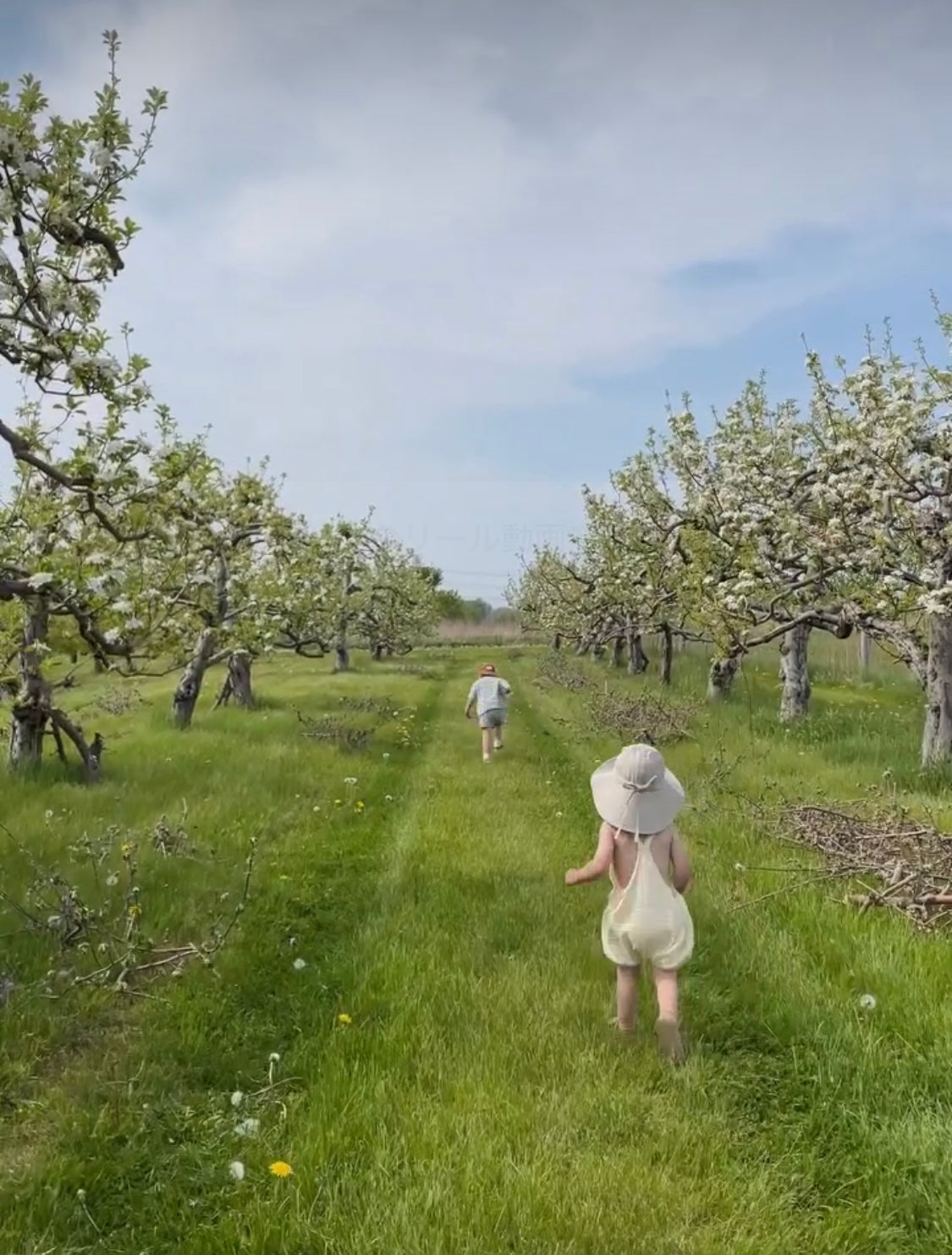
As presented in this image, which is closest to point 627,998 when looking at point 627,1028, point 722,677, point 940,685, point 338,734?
point 627,1028

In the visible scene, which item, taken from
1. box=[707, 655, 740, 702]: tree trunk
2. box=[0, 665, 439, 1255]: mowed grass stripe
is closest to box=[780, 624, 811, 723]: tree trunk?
box=[707, 655, 740, 702]: tree trunk

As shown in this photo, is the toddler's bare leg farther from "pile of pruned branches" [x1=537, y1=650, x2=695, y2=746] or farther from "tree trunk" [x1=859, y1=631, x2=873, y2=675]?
"tree trunk" [x1=859, y1=631, x2=873, y2=675]

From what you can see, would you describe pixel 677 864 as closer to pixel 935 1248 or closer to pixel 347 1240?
pixel 935 1248

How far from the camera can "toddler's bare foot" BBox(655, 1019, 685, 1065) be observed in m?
4.93

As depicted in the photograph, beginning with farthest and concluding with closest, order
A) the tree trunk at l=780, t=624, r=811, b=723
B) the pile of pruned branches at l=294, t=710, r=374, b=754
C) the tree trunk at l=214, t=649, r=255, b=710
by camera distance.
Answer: the tree trunk at l=214, t=649, r=255, b=710 < the tree trunk at l=780, t=624, r=811, b=723 < the pile of pruned branches at l=294, t=710, r=374, b=754

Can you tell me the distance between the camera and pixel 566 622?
3838 cm

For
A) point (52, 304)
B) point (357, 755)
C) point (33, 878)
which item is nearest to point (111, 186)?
point (52, 304)

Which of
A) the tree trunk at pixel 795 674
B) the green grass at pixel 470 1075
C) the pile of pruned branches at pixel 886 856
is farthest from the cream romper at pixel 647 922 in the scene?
the tree trunk at pixel 795 674

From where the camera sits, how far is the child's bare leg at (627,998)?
5.24 metres

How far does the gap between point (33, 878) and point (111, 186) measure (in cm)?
583

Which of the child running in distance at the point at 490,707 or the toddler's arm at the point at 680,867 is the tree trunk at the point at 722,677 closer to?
the child running in distance at the point at 490,707

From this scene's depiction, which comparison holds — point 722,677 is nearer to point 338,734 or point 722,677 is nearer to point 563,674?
point 563,674

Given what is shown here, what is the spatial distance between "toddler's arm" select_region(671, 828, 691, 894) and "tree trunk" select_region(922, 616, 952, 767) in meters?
7.95

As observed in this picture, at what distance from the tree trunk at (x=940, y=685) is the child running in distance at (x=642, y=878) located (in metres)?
7.99
